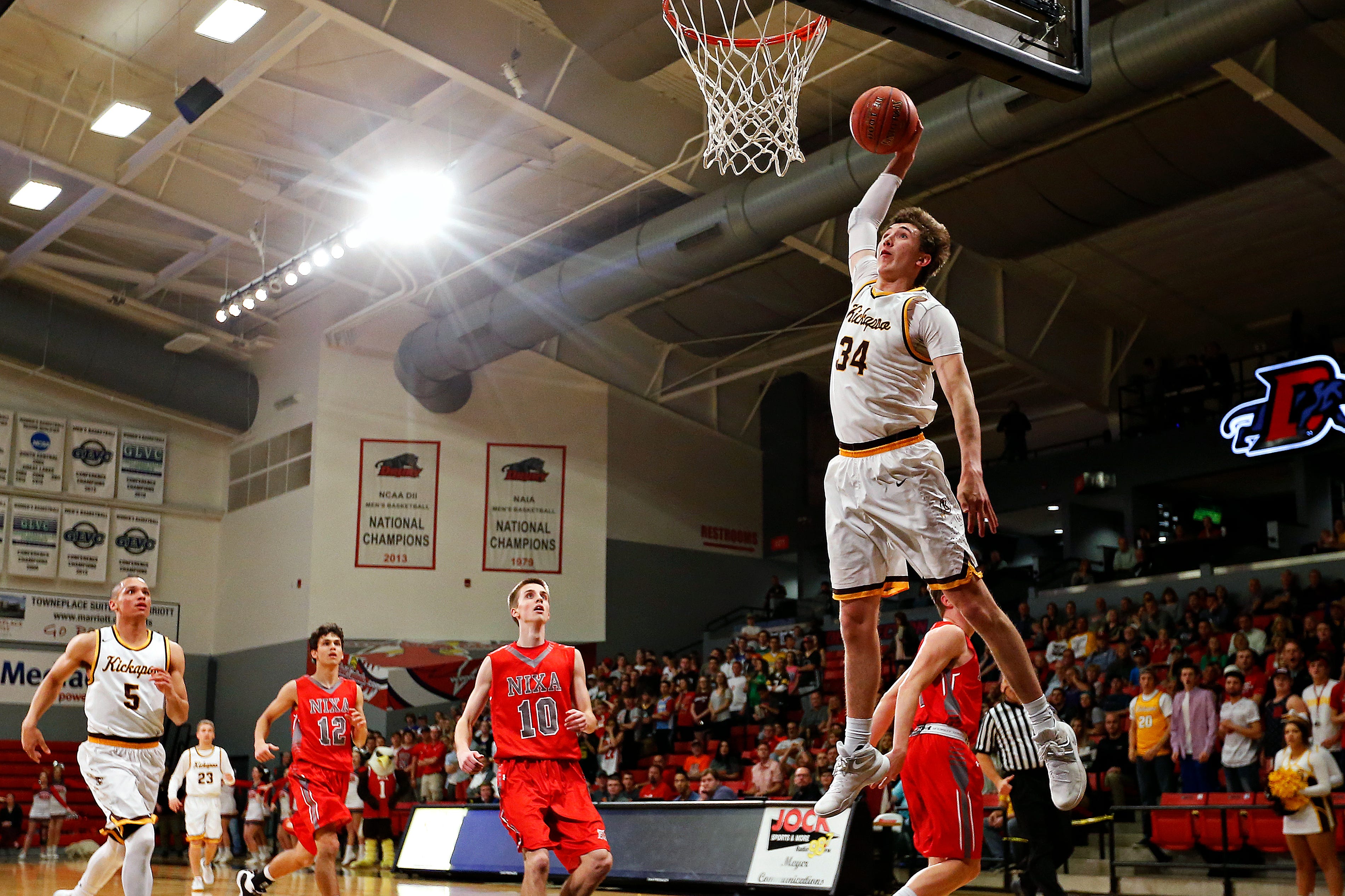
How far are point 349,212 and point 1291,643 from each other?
A: 14977 millimetres

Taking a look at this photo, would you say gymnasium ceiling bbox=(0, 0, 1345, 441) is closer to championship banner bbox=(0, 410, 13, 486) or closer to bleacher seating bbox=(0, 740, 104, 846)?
championship banner bbox=(0, 410, 13, 486)

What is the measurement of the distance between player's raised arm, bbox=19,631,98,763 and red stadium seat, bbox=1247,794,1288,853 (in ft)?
31.6

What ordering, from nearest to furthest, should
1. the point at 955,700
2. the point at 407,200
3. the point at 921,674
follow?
the point at 921,674 < the point at 955,700 < the point at 407,200

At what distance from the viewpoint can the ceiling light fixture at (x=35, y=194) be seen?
20.0m

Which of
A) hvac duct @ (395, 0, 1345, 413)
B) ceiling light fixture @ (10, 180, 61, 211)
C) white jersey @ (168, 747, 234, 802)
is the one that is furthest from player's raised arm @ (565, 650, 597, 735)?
ceiling light fixture @ (10, 180, 61, 211)

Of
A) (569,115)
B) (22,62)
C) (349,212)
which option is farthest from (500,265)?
(22,62)

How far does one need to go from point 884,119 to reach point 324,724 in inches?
233

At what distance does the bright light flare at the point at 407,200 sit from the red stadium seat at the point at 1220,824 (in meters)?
12.3

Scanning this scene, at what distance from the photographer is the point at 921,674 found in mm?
5934

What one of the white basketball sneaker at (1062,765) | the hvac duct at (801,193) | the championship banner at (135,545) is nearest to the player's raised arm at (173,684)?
the white basketball sneaker at (1062,765)

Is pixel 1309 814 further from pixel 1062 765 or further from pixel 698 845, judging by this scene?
pixel 1062 765

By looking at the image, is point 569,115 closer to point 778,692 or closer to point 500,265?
point 500,265

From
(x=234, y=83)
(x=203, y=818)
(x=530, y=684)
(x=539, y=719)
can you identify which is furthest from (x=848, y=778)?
(x=234, y=83)

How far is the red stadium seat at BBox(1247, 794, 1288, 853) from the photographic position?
11.8m
